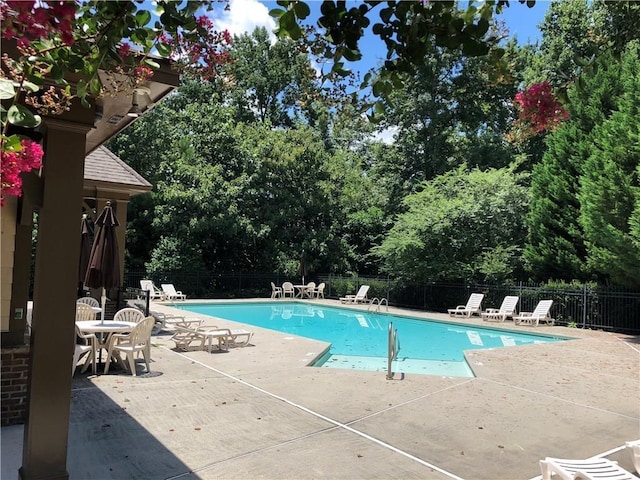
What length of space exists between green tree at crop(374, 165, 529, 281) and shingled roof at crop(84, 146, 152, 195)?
38.5ft

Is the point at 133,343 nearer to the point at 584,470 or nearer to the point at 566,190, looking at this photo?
the point at 584,470

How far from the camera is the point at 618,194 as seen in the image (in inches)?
541

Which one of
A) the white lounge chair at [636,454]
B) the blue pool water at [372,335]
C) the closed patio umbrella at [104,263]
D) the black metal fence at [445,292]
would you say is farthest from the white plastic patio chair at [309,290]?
the white lounge chair at [636,454]

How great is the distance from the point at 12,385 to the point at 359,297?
18346 mm

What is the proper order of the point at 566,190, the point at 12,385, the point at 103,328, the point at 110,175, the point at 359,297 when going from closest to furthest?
the point at 12,385, the point at 103,328, the point at 110,175, the point at 566,190, the point at 359,297

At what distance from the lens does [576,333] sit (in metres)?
14.4

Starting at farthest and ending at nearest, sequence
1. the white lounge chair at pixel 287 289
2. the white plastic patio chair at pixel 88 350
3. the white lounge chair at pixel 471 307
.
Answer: the white lounge chair at pixel 287 289
the white lounge chair at pixel 471 307
the white plastic patio chair at pixel 88 350

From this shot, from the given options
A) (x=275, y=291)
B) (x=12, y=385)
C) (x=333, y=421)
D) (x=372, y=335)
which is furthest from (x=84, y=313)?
(x=275, y=291)

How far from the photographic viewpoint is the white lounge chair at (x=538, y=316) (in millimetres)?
15836

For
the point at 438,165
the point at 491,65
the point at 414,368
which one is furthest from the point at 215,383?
the point at 438,165

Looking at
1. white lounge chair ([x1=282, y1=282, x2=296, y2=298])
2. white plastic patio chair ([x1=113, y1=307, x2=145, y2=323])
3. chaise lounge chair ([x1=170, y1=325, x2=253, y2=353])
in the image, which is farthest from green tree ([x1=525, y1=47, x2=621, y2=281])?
white plastic patio chair ([x1=113, y1=307, x2=145, y2=323])

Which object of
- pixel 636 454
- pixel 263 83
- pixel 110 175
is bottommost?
pixel 636 454

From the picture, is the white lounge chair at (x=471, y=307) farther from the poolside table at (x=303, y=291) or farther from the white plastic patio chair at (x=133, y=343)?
the white plastic patio chair at (x=133, y=343)

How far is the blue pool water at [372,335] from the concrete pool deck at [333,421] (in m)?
1.95
